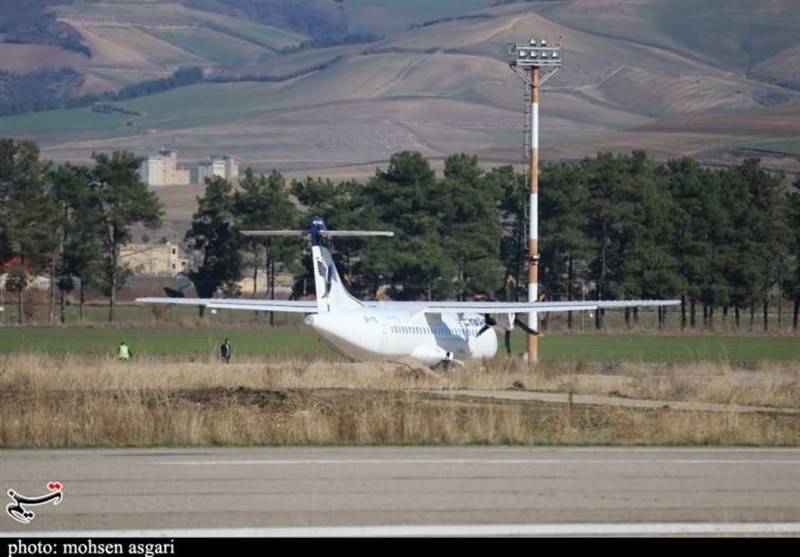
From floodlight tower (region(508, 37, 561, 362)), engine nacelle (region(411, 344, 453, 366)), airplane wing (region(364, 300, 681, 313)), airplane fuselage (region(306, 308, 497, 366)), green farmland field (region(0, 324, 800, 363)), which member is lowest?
green farmland field (region(0, 324, 800, 363))

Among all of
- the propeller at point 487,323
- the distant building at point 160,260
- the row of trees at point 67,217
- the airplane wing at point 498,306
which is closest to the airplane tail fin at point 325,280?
the airplane wing at point 498,306

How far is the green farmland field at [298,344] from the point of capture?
219 feet

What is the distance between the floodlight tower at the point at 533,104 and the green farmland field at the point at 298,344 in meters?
5.12

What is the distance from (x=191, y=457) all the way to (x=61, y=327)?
62067 mm

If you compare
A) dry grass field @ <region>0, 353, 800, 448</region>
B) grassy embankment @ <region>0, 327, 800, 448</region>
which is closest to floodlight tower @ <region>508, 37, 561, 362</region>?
grassy embankment @ <region>0, 327, 800, 448</region>

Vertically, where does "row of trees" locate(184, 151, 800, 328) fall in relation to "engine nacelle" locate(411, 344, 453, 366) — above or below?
Answer: above

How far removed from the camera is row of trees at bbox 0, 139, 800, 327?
92.8 m

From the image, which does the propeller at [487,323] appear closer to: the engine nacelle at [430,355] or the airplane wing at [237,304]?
the engine nacelle at [430,355]

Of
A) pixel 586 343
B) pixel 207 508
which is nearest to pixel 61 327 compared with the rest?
pixel 586 343

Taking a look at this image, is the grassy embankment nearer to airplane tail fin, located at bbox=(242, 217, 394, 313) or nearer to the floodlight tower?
airplane tail fin, located at bbox=(242, 217, 394, 313)

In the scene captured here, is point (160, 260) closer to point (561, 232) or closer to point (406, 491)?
point (561, 232)

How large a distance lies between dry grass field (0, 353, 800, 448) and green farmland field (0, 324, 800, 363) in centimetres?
1569

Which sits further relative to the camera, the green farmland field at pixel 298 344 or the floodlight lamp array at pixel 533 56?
the green farmland field at pixel 298 344

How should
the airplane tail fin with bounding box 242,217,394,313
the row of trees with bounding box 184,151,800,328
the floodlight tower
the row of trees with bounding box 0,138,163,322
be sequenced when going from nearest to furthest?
the airplane tail fin with bounding box 242,217,394,313 → the floodlight tower → the row of trees with bounding box 0,138,163,322 → the row of trees with bounding box 184,151,800,328
